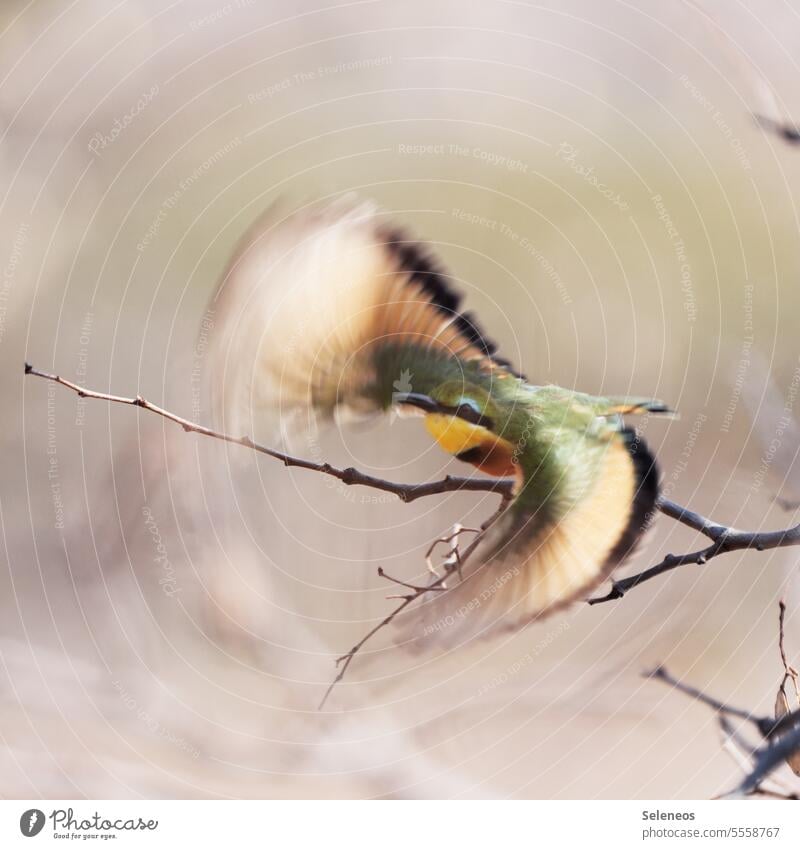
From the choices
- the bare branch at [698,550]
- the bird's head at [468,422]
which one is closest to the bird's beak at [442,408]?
the bird's head at [468,422]

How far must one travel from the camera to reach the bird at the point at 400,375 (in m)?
0.53

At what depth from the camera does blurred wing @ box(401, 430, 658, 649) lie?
539 mm

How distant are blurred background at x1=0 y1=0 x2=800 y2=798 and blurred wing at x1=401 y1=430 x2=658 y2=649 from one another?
2 cm

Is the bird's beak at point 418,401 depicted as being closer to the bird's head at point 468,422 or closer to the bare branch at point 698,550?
the bird's head at point 468,422

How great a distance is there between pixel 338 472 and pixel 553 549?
155 mm

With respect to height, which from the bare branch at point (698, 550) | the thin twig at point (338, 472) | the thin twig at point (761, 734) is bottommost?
the thin twig at point (761, 734)

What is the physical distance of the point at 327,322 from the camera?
0.54 metres

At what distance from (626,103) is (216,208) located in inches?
11.6

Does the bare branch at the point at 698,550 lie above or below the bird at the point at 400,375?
below

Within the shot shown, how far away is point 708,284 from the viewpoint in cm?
57

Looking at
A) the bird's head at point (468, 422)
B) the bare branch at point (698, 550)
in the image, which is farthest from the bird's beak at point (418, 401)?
the bare branch at point (698, 550)

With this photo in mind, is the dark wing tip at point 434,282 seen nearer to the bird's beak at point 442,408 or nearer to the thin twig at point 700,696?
the bird's beak at point 442,408

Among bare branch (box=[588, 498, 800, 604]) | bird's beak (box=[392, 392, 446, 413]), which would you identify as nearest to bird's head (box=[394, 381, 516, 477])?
bird's beak (box=[392, 392, 446, 413])
